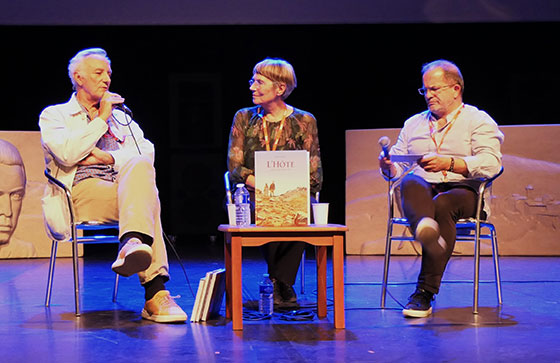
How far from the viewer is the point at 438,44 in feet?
22.3

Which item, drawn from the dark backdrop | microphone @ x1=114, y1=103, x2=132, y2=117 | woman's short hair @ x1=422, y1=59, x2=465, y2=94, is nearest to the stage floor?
microphone @ x1=114, y1=103, x2=132, y2=117

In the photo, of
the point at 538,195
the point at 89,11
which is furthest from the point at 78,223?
the point at 89,11

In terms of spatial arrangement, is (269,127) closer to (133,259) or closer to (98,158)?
(98,158)

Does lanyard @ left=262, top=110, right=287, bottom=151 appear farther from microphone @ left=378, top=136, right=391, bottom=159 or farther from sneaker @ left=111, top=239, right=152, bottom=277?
sneaker @ left=111, top=239, right=152, bottom=277

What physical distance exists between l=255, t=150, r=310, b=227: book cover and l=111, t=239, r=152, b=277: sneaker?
16.7 inches

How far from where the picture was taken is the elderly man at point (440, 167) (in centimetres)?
279

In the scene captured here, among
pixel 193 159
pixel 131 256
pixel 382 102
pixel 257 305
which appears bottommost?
pixel 257 305

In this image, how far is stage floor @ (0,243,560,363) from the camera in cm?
208

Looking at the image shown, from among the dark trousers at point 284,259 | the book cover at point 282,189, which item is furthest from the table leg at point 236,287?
the dark trousers at point 284,259

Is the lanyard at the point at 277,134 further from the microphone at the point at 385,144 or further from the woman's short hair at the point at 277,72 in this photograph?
the microphone at the point at 385,144

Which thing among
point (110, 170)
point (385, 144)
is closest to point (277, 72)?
point (385, 144)

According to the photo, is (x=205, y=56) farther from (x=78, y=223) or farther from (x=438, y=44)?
(x=78, y=223)

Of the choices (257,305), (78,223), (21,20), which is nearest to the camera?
(78,223)

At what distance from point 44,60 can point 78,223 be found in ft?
14.3
